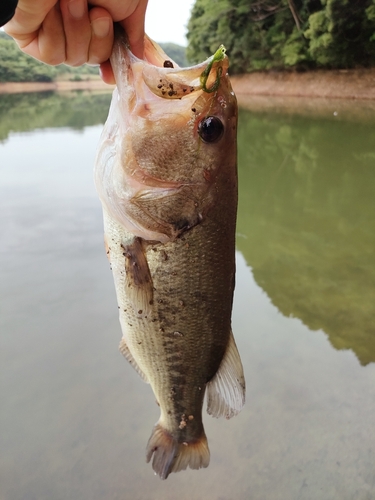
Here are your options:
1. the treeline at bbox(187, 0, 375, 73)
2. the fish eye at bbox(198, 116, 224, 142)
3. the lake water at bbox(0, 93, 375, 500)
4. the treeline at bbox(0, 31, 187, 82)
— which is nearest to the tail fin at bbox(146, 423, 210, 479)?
the lake water at bbox(0, 93, 375, 500)

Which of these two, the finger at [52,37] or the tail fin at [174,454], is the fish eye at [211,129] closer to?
the finger at [52,37]

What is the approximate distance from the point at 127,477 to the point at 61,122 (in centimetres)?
1790

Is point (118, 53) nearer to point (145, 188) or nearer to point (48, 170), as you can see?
point (145, 188)

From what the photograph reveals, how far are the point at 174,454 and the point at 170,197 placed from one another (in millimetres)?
1218

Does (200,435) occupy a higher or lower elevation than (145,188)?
lower

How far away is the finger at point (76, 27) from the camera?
1.15 metres

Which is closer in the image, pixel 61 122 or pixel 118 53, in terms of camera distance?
pixel 118 53

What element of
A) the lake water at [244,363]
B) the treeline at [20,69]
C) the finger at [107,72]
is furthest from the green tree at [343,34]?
the treeline at [20,69]

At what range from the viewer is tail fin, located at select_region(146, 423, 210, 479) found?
190cm

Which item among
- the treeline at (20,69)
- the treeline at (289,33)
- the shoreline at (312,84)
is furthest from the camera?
the treeline at (20,69)

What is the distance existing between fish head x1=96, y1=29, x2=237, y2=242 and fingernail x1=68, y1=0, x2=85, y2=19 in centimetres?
17

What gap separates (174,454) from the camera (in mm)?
1906

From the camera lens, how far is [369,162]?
29.6ft

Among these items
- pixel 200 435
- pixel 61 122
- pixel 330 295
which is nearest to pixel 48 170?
pixel 330 295
